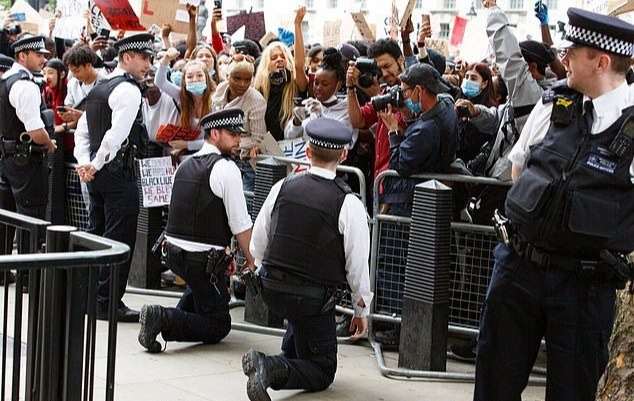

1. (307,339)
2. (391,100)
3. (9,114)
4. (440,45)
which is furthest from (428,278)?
(440,45)

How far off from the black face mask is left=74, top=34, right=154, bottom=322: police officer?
4.13ft

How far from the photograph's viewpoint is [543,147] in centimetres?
487

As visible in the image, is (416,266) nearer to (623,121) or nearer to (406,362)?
(406,362)

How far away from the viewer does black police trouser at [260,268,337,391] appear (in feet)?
21.3

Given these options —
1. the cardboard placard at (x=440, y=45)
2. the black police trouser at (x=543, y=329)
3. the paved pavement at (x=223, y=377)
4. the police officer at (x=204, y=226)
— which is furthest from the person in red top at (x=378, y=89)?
the cardboard placard at (x=440, y=45)

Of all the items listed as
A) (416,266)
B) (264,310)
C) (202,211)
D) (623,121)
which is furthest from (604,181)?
(264,310)

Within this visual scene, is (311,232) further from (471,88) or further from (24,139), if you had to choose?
(24,139)

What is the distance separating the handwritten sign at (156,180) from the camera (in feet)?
31.0

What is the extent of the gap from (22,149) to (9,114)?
34 centimetres

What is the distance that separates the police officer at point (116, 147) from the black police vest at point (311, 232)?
8.03 ft

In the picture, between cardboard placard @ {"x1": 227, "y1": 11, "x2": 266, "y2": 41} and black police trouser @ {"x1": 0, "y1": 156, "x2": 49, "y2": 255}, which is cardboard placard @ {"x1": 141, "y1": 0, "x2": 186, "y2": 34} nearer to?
cardboard placard @ {"x1": 227, "y1": 11, "x2": 266, "y2": 41}

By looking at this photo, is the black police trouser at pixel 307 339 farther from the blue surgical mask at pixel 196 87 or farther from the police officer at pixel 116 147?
the blue surgical mask at pixel 196 87

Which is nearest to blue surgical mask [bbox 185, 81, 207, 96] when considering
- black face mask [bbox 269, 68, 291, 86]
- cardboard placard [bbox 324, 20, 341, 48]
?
black face mask [bbox 269, 68, 291, 86]

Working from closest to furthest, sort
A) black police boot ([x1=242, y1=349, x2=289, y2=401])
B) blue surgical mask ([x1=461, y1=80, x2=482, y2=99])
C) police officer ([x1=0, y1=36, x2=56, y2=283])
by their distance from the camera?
black police boot ([x1=242, y1=349, x2=289, y2=401]) < blue surgical mask ([x1=461, y1=80, x2=482, y2=99]) < police officer ([x1=0, y1=36, x2=56, y2=283])
